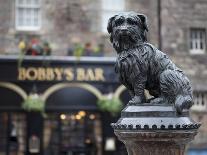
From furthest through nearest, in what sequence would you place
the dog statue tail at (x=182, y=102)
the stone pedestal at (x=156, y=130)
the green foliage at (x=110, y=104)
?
1. the green foliage at (x=110, y=104)
2. the dog statue tail at (x=182, y=102)
3. the stone pedestal at (x=156, y=130)

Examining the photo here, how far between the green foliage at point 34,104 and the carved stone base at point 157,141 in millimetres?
12596

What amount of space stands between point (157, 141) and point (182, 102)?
387 millimetres

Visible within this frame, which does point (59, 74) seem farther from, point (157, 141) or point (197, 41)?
point (157, 141)

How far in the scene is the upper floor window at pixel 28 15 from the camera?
17531 millimetres

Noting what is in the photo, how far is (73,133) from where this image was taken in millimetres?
17000

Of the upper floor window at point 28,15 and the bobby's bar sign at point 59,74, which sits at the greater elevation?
the upper floor window at point 28,15

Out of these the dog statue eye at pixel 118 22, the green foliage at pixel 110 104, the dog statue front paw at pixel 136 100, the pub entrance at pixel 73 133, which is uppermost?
the dog statue eye at pixel 118 22

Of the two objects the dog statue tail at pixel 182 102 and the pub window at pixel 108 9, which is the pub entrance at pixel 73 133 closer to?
the pub window at pixel 108 9

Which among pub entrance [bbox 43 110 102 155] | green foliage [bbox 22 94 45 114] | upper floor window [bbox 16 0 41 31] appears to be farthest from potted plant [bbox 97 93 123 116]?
upper floor window [bbox 16 0 41 31]

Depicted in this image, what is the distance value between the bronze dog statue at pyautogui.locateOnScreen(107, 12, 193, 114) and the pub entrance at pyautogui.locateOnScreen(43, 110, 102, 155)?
1282 cm

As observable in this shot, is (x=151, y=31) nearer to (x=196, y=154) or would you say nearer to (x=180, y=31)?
(x=180, y=31)

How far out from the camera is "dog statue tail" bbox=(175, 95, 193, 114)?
400 centimetres

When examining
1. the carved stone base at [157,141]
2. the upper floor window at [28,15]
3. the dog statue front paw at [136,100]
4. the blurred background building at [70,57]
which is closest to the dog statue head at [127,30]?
the dog statue front paw at [136,100]

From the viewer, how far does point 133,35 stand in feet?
13.8
